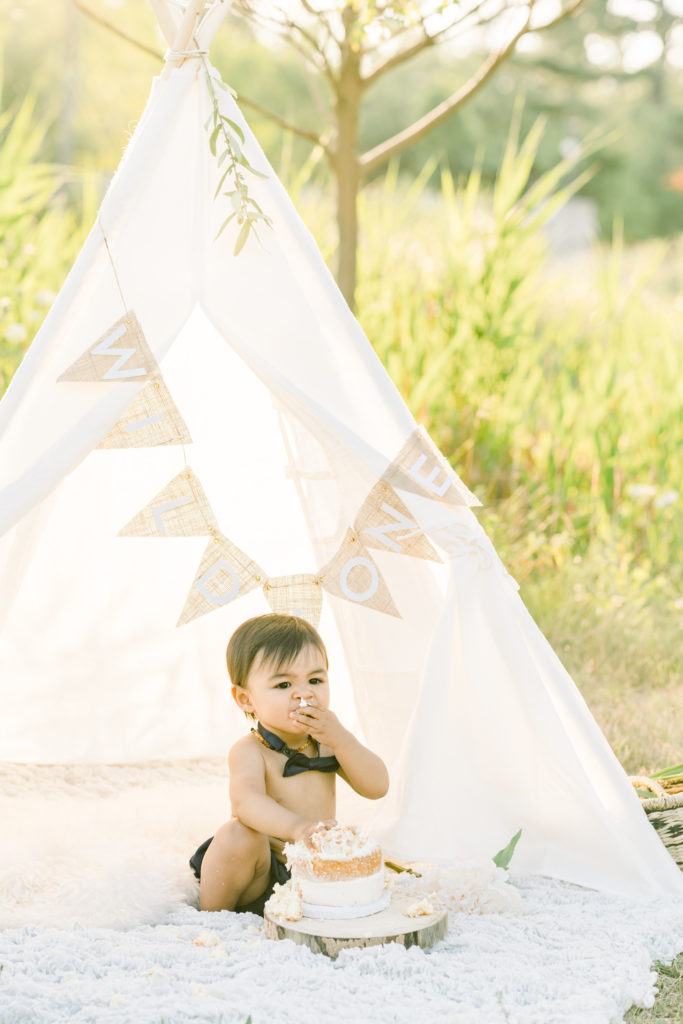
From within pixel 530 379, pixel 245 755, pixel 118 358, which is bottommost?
pixel 245 755

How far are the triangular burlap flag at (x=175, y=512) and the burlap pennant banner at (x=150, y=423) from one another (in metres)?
0.13

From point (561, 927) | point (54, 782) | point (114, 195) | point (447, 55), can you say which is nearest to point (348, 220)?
point (114, 195)

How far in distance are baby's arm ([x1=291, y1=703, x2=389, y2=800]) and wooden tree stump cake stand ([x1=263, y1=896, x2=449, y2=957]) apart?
1.12ft

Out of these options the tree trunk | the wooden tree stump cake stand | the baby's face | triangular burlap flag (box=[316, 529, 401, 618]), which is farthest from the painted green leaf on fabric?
the tree trunk

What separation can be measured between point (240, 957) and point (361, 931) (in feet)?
0.70

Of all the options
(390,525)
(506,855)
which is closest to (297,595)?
(390,525)

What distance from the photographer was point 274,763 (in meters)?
2.44

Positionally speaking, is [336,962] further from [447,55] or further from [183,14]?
[447,55]

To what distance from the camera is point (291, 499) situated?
120 inches

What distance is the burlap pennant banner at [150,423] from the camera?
8.00 ft

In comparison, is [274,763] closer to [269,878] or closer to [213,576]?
[269,878]

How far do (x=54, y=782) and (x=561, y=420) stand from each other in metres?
2.74

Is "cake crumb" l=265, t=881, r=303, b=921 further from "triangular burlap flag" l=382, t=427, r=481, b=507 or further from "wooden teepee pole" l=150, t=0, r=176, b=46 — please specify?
"wooden teepee pole" l=150, t=0, r=176, b=46

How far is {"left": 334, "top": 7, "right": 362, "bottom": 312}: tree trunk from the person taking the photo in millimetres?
4402
